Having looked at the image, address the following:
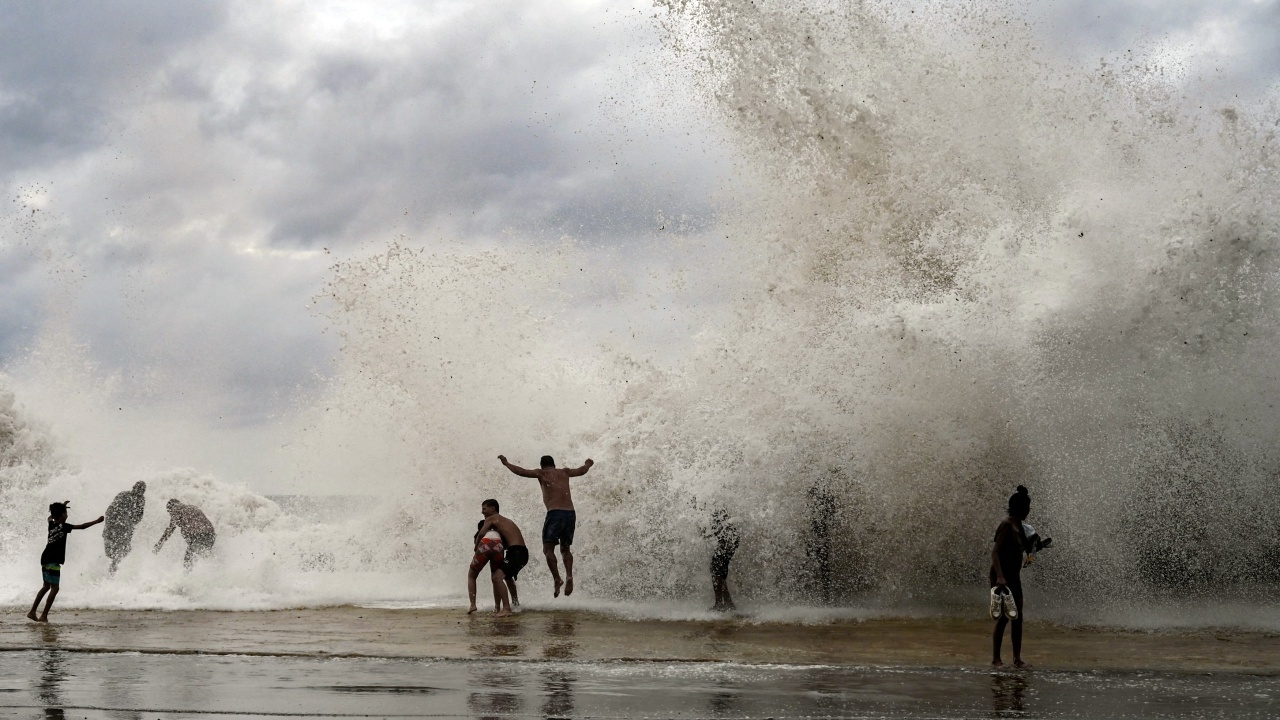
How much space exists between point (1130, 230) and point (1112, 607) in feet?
13.5

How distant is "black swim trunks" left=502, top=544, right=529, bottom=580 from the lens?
12.9 meters

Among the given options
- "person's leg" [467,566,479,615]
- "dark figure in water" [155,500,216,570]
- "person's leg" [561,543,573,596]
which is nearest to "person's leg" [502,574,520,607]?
"person's leg" [467,566,479,615]

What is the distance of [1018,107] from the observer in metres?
15.7

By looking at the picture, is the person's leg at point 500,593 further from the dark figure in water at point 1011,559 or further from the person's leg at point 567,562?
the dark figure in water at point 1011,559

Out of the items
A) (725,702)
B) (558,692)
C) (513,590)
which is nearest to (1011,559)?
(725,702)

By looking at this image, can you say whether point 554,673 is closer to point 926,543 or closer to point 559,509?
point 559,509

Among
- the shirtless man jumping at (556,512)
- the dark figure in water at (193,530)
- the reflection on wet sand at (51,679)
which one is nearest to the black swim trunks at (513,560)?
the shirtless man jumping at (556,512)

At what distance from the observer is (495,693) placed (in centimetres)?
754

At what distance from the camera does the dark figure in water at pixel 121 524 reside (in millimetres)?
16984

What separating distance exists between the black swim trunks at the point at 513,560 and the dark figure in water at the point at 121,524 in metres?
7.28

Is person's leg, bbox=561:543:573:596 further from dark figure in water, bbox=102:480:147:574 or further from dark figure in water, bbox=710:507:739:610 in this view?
dark figure in water, bbox=102:480:147:574

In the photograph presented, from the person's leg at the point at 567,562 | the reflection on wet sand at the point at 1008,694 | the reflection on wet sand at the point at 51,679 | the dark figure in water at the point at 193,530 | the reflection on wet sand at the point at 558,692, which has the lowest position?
the reflection on wet sand at the point at 1008,694

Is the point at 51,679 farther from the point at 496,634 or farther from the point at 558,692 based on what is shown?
the point at 496,634

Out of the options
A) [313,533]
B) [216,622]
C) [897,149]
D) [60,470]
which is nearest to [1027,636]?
[897,149]
